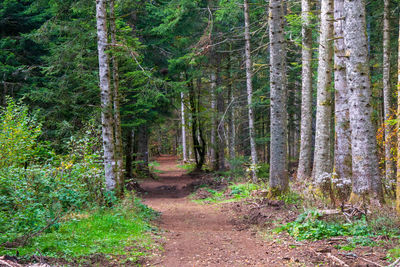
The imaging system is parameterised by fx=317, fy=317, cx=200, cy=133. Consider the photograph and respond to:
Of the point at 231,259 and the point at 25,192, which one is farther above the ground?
the point at 25,192

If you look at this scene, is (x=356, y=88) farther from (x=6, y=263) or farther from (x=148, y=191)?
Answer: (x=148, y=191)

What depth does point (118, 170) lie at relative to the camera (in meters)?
9.85

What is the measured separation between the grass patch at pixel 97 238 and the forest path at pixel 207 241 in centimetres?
53

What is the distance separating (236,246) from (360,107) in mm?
3749

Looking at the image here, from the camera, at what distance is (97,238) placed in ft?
19.5

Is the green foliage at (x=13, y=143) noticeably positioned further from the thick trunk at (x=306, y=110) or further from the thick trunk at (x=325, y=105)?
the thick trunk at (x=306, y=110)

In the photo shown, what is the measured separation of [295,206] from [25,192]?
5949 mm

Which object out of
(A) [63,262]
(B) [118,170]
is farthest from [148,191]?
(A) [63,262]

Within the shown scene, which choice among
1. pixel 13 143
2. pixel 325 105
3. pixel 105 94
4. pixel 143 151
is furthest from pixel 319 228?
pixel 143 151

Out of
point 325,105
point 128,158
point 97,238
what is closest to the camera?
point 97,238

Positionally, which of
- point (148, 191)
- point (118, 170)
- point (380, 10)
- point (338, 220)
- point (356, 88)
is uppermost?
point (380, 10)

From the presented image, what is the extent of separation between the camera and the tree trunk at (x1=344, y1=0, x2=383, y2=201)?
6367 mm

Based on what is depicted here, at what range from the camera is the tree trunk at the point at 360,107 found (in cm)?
637

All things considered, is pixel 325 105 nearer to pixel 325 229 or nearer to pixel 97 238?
pixel 325 229
